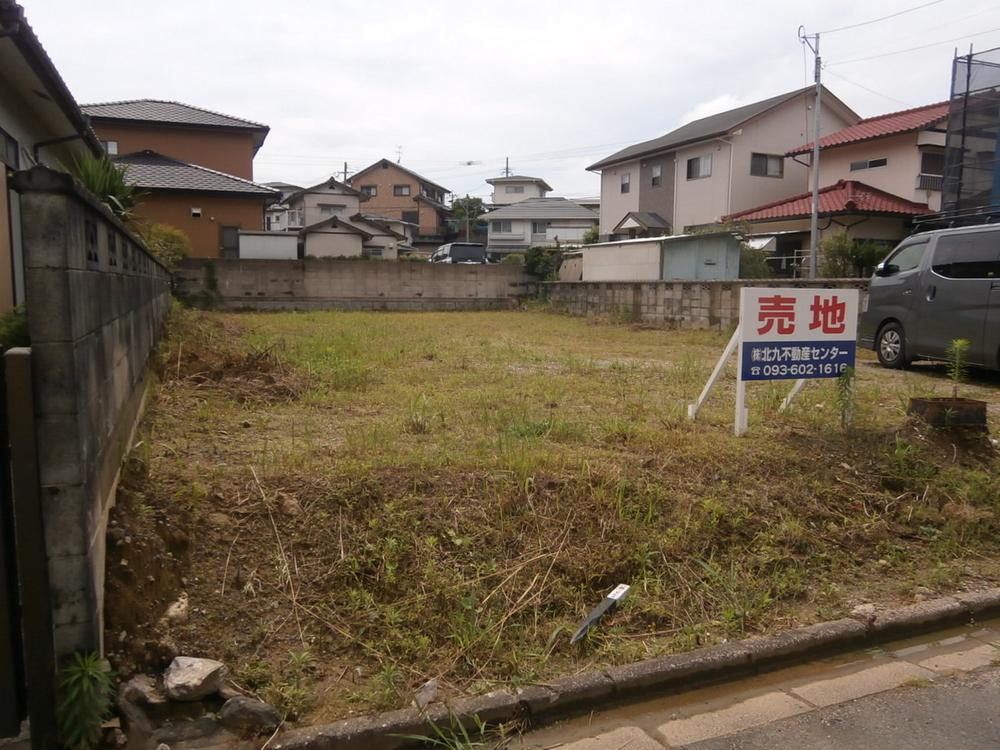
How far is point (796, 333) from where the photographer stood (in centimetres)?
486

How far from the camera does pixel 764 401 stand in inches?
232

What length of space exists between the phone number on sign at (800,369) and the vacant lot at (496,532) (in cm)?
19

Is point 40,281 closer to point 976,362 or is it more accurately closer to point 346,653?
point 346,653

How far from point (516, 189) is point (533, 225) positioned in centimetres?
1232

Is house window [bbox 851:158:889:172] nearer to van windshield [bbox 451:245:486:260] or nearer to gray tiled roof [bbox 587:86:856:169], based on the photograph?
gray tiled roof [bbox 587:86:856:169]

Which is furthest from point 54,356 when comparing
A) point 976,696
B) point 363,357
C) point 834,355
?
point 363,357

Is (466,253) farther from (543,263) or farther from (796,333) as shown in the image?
(796,333)

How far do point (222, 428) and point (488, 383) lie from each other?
9.13 feet

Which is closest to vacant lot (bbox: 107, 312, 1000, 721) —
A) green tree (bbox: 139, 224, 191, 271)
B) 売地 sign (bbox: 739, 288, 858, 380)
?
売地 sign (bbox: 739, 288, 858, 380)

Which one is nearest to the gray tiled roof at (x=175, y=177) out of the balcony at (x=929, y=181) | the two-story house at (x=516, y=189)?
the balcony at (x=929, y=181)

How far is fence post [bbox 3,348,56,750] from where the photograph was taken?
202cm

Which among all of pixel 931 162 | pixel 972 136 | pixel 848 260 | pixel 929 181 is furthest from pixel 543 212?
pixel 972 136

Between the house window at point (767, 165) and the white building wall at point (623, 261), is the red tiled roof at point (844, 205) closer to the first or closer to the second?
the house window at point (767, 165)

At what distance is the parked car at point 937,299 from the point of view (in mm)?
7207
